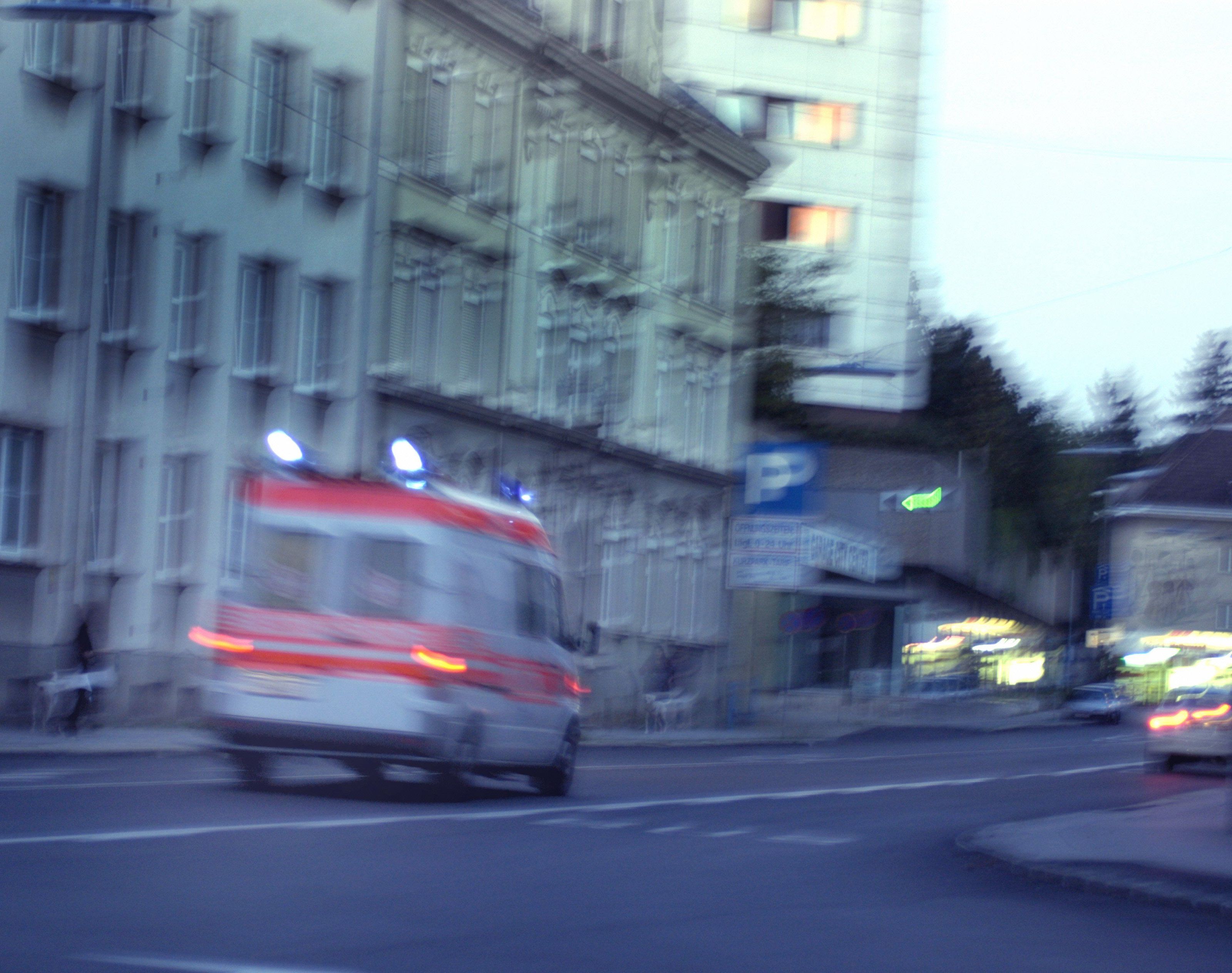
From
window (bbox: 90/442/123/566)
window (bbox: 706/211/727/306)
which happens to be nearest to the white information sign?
window (bbox: 706/211/727/306)

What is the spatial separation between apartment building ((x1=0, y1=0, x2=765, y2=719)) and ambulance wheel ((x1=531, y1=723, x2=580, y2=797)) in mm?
1116

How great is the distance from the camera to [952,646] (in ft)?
241

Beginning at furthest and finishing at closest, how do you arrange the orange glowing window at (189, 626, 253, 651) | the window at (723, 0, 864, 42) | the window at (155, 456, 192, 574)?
the window at (723, 0, 864, 42) → the window at (155, 456, 192, 574) → the orange glowing window at (189, 626, 253, 651)

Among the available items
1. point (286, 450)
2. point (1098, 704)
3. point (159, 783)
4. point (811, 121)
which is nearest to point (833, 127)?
point (811, 121)

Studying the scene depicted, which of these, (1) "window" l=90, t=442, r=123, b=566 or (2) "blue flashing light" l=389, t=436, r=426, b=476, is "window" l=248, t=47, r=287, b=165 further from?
(2) "blue flashing light" l=389, t=436, r=426, b=476

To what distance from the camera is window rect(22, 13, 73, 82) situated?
28531mm

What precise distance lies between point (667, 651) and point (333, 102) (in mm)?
15959

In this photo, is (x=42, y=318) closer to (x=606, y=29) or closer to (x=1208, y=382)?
(x=606, y=29)

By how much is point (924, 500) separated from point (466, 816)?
1057 inches

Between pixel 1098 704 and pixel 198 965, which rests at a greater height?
pixel 198 965

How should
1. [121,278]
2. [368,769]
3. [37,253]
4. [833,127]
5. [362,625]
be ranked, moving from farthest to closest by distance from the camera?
[833,127]
[121,278]
[37,253]
[368,769]
[362,625]

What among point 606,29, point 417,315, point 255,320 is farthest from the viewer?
point 606,29

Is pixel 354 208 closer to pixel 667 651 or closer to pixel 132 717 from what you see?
pixel 132 717

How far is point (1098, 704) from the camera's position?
6875 centimetres
